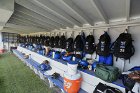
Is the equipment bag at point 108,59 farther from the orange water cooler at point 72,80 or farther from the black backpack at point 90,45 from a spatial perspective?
the orange water cooler at point 72,80

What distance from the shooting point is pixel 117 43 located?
7.52 ft

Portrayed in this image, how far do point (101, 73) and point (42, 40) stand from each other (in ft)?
15.1

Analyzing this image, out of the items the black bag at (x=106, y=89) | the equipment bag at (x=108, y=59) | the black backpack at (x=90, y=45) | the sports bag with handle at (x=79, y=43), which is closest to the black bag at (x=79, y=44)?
the sports bag with handle at (x=79, y=43)

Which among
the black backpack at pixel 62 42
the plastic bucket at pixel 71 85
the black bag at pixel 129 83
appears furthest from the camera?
the black backpack at pixel 62 42

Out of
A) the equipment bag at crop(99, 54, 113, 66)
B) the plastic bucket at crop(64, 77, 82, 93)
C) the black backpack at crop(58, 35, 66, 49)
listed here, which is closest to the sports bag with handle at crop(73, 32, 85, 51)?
the equipment bag at crop(99, 54, 113, 66)

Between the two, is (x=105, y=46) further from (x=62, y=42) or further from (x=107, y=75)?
(x=62, y=42)

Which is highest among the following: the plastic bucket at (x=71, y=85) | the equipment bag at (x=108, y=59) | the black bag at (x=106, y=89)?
the equipment bag at (x=108, y=59)

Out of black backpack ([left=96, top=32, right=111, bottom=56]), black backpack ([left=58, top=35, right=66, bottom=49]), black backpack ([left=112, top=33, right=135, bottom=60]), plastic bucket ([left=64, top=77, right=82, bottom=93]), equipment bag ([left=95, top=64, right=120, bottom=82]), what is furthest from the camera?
black backpack ([left=58, top=35, right=66, bottom=49])

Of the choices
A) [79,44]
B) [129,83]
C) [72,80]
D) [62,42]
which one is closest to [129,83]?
[129,83]

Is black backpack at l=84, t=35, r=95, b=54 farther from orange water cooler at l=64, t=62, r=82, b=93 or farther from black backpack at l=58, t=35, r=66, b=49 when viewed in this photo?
black backpack at l=58, t=35, r=66, b=49

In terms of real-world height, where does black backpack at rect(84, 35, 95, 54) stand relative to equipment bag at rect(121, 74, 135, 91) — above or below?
above

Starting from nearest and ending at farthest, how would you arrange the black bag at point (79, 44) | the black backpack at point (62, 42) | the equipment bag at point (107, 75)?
the equipment bag at point (107, 75), the black bag at point (79, 44), the black backpack at point (62, 42)

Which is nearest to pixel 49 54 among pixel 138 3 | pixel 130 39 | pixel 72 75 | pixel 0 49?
pixel 72 75

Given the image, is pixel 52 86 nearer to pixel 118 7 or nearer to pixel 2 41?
pixel 118 7
